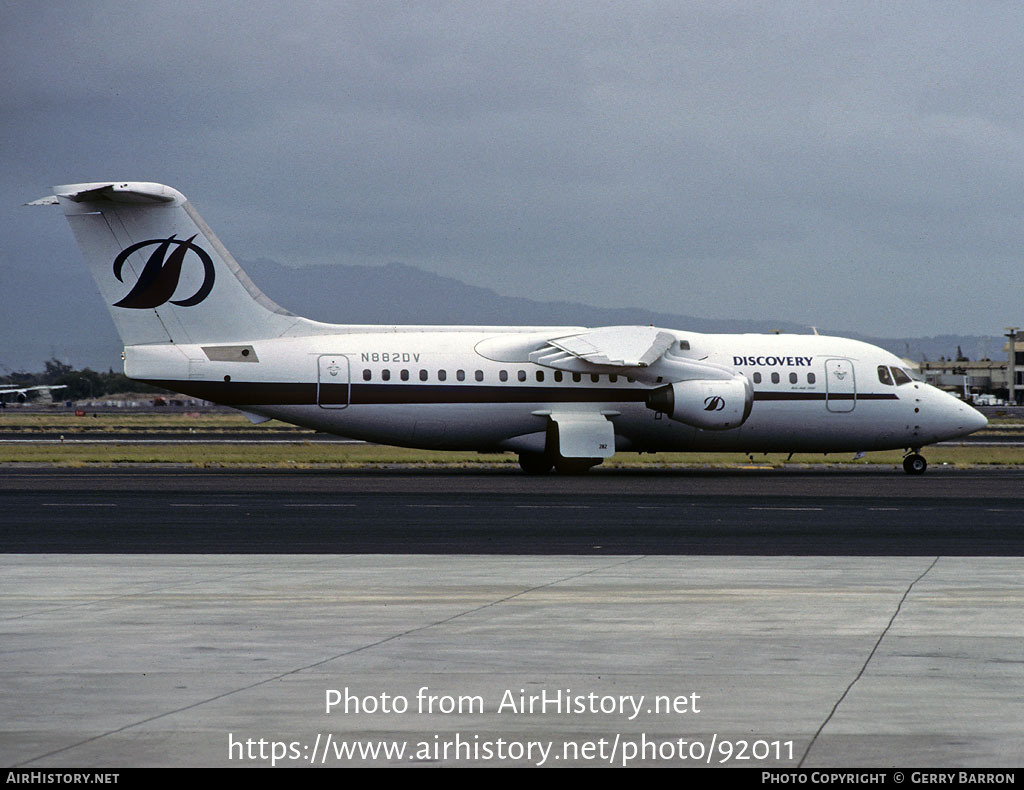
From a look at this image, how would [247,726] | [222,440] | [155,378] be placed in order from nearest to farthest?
[247,726] < [155,378] < [222,440]

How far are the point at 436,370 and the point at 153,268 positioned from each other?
8513mm

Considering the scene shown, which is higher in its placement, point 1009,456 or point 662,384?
point 662,384

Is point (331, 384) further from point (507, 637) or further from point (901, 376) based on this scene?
point (507, 637)

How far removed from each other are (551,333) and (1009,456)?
22.2m

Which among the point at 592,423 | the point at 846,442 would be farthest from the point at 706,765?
the point at 846,442

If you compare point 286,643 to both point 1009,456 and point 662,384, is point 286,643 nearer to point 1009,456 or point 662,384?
point 662,384

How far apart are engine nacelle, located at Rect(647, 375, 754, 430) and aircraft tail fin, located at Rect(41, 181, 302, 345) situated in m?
11.8

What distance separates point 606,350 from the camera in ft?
123

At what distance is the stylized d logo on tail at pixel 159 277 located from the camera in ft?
120

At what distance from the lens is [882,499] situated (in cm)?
2886

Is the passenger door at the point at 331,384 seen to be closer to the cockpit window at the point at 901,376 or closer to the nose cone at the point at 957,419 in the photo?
the cockpit window at the point at 901,376

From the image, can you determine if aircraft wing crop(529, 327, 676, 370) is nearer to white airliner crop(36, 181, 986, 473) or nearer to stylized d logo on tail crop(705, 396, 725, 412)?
white airliner crop(36, 181, 986, 473)

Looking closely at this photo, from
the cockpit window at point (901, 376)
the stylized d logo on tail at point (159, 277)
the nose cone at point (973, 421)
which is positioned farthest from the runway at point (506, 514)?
the stylized d logo on tail at point (159, 277)
